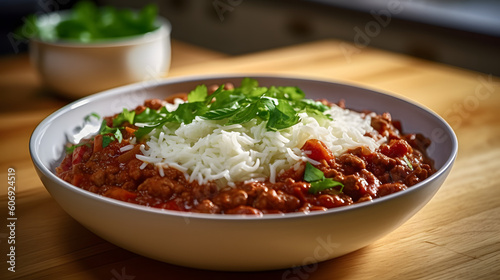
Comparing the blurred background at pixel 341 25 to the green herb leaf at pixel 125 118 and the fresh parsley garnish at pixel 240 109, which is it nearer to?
the fresh parsley garnish at pixel 240 109

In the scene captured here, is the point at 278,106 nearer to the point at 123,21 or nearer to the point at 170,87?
the point at 170,87

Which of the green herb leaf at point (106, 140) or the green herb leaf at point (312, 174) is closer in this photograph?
the green herb leaf at point (312, 174)

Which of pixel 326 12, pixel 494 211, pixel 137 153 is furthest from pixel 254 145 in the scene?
pixel 326 12

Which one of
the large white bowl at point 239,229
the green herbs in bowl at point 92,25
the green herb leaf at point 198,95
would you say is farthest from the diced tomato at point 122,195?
the green herbs in bowl at point 92,25

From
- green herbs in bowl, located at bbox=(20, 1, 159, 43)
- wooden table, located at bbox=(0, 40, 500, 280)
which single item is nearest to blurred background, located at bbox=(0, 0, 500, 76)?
green herbs in bowl, located at bbox=(20, 1, 159, 43)

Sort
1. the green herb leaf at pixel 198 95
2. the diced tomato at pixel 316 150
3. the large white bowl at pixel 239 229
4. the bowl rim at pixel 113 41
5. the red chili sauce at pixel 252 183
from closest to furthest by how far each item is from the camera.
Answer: the large white bowl at pixel 239 229 < the red chili sauce at pixel 252 183 < the diced tomato at pixel 316 150 < the green herb leaf at pixel 198 95 < the bowl rim at pixel 113 41

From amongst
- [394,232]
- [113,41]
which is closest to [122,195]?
[394,232]

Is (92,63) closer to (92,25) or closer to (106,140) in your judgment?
(92,25)
